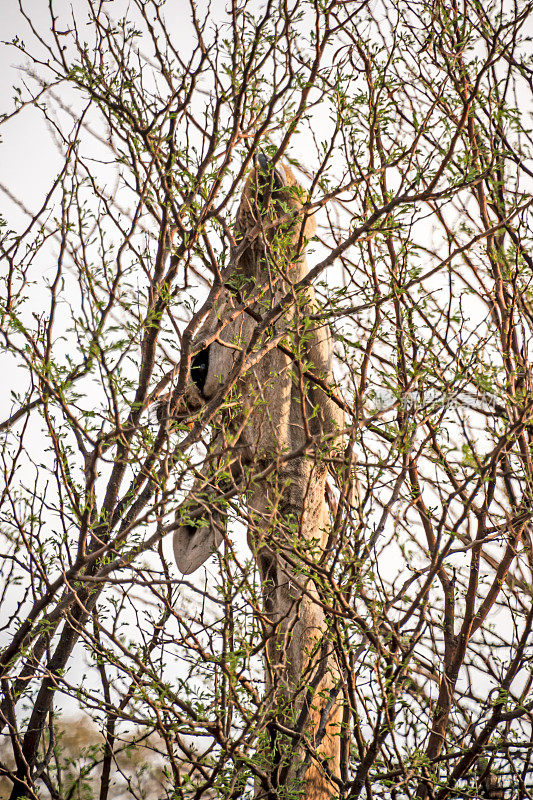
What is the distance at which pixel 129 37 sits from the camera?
2848 millimetres

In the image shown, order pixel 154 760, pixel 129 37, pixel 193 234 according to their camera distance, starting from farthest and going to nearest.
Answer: pixel 154 760, pixel 129 37, pixel 193 234

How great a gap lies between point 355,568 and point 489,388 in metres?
0.70

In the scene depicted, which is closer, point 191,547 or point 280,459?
point 280,459

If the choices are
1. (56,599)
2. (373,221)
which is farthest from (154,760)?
(373,221)

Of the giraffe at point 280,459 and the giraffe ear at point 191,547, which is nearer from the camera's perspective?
the giraffe at point 280,459

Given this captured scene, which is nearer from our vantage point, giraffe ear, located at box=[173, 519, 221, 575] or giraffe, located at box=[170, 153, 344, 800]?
giraffe, located at box=[170, 153, 344, 800]

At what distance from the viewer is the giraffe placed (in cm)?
229

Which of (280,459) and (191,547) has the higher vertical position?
(191,547)

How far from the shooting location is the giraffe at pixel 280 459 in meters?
2.29

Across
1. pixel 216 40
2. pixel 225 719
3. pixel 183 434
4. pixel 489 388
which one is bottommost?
pixel 225 719

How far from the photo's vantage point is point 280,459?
231 cm

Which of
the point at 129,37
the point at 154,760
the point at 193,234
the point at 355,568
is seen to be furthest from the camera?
the point at 154,760

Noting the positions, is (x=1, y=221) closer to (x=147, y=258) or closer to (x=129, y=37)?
(x=147, y=258)

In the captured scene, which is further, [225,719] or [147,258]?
[147,258]
